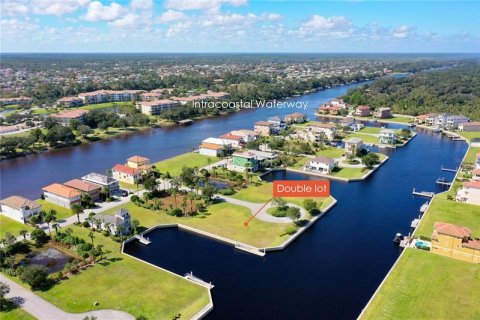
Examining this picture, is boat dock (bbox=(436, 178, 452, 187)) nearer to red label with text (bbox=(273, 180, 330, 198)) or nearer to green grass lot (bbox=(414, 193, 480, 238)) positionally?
green grass lot (bbox=(414, 193, 480, 238))

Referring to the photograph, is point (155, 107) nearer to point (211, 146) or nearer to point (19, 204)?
point (211, 146)

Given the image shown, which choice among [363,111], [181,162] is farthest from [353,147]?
[363,111]

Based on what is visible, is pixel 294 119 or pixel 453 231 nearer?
pixel 453 231

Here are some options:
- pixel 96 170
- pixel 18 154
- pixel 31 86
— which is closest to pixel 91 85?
pixel 31 86

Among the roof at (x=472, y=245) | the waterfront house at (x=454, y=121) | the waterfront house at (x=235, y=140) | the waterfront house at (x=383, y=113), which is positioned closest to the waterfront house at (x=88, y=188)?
the waterfront house at (x=235, y=140)

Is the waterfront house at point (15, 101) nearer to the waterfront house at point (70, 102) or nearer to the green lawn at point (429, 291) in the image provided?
the waterfront house at point (70, 102)

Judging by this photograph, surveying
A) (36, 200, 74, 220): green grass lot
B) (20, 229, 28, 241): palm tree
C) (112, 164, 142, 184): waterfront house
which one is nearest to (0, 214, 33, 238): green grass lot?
(20, 229, 28, 241): palm tree
